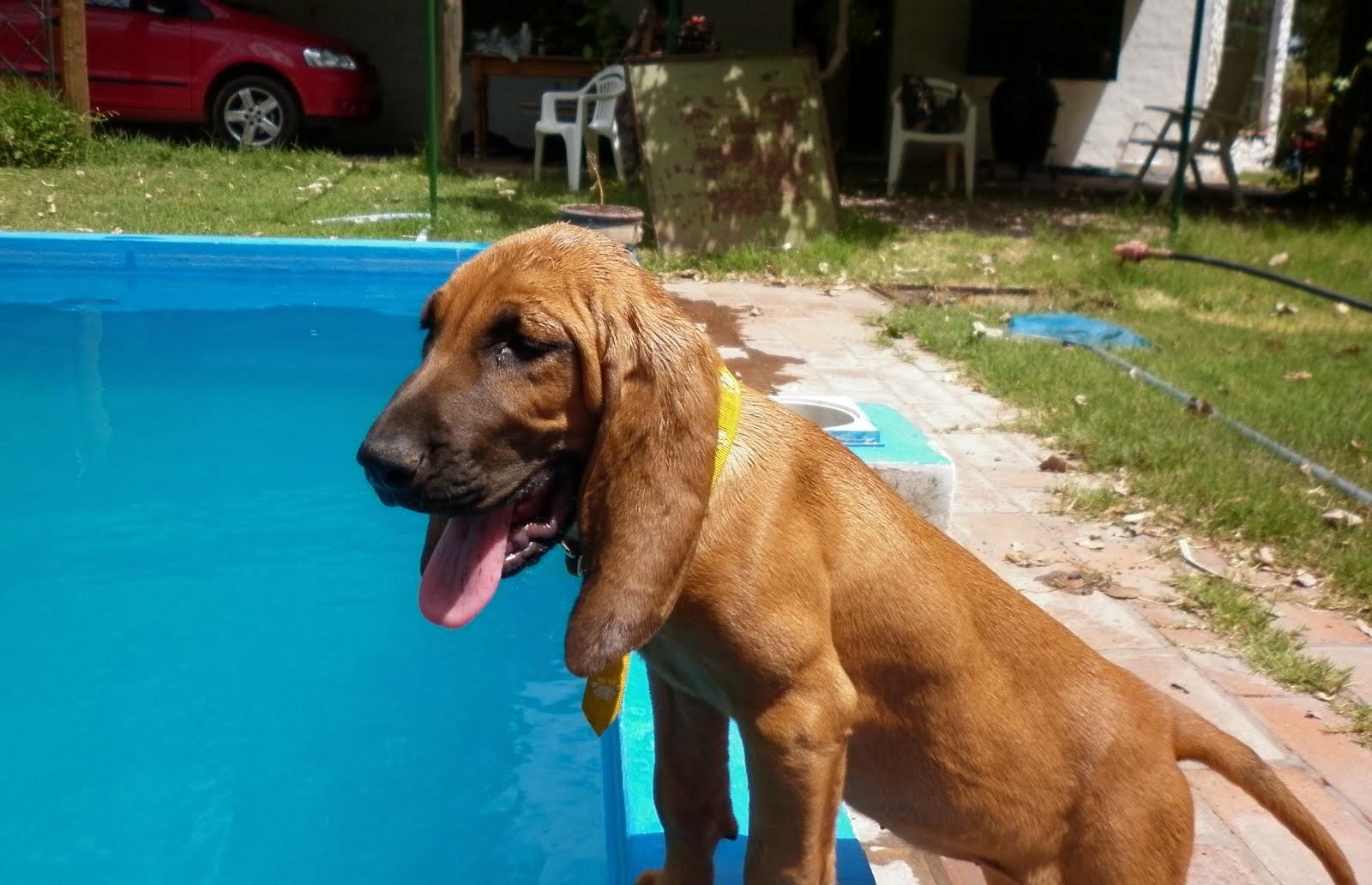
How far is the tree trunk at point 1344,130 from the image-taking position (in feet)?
46.9

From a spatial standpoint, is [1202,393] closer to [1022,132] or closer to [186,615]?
[186,615]

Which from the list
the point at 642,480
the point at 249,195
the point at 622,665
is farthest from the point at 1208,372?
the point at 249,195

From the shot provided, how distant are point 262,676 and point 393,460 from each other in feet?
10.0

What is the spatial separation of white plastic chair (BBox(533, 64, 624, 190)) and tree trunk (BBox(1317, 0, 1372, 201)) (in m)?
7.99

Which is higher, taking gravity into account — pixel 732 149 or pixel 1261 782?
pixel 732 149

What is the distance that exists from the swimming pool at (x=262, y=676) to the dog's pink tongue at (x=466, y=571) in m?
0.99

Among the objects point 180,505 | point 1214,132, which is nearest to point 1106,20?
point 1214,132

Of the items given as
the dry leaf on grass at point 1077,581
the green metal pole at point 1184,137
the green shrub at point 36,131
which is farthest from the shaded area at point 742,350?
the green shrub at point 36,131

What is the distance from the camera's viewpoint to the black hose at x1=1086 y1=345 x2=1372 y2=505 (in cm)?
519

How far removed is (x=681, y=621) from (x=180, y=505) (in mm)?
4572

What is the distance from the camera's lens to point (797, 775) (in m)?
2.01

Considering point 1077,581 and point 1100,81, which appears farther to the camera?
point 1100,81

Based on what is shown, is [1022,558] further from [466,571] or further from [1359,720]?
[466,571]

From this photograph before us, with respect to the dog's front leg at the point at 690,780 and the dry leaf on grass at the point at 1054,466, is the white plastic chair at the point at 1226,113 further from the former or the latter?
the dog's front leg at the point at 690,780
